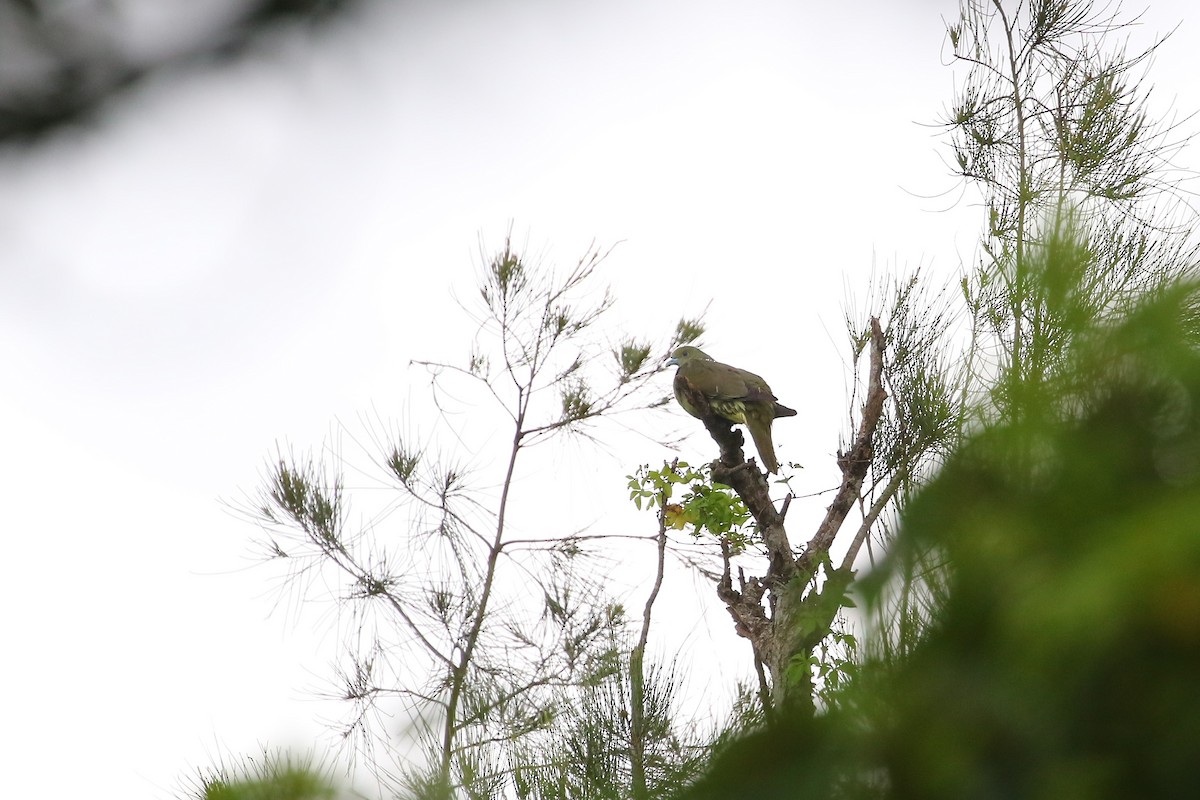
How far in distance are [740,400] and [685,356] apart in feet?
1.81

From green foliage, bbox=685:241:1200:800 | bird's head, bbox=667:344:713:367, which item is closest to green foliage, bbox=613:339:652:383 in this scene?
bird's head, bbox=667:344:713:367

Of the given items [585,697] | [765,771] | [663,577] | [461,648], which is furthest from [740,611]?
[765,771]

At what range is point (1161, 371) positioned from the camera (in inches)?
15.4

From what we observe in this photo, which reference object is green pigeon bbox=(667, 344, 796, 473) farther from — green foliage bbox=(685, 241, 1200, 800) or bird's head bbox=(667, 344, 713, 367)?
green foliage bbox=(685, 241, 1200, 800)

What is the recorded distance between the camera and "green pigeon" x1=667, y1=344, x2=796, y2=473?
12.9 ft

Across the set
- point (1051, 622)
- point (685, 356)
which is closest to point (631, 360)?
point (685, 356)

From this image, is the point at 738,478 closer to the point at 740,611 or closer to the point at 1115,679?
the point at 740,611

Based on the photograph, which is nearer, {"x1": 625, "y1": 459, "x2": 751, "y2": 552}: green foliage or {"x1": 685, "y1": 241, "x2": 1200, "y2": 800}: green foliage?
{"x1": 685, "y1": 241, "x2": 1200, "y2": 800}: green foliage

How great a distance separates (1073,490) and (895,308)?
11.9ft

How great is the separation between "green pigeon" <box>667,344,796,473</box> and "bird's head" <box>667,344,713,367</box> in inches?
9.8

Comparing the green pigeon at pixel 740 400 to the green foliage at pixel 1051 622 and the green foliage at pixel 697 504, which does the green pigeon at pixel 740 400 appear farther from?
the green foliage at pixel 1051 622

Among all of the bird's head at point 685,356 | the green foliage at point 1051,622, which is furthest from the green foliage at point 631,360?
the green foliage at point 1051,622

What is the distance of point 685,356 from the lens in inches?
174

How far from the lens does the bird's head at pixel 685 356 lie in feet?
14.4
